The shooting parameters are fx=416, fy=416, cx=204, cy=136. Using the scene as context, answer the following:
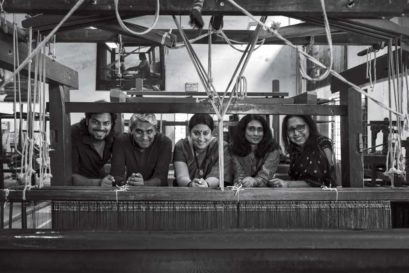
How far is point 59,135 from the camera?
2.20 m

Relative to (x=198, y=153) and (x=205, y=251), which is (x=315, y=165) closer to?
(x=198, y=153)

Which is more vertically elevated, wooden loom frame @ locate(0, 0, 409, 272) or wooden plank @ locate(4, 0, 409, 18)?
wooden plank @ locate(4, 0, 409, 18)

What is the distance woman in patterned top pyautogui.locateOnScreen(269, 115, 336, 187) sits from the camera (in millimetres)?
2334

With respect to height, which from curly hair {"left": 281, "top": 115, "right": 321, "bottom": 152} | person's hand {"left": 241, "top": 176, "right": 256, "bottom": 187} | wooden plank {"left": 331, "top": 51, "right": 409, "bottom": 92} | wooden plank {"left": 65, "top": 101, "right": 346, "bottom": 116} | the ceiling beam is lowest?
person's hand {"left": 241, "top": 176, "right": 256, "bottom": 187}

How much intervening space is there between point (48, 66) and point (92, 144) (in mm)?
674

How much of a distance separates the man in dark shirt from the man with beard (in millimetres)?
108

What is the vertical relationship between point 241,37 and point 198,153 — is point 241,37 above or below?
above

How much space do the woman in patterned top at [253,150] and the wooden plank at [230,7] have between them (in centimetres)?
135

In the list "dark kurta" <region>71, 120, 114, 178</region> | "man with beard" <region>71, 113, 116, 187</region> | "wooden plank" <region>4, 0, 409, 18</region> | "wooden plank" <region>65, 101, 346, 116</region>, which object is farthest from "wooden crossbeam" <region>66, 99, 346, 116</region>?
"wooden plank" <region>4, 0, 409, 18</region>

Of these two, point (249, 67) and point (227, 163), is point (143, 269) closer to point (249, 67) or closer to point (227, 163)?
point (227, 163)

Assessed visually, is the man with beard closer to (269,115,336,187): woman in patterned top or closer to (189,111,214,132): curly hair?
(189,111,214,132): curly hair

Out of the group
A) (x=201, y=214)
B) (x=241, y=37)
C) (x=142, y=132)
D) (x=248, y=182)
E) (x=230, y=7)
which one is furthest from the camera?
(x=142, y=132)

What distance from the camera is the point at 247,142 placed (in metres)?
2.52

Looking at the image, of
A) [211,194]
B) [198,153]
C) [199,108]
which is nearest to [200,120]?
[198,153]
